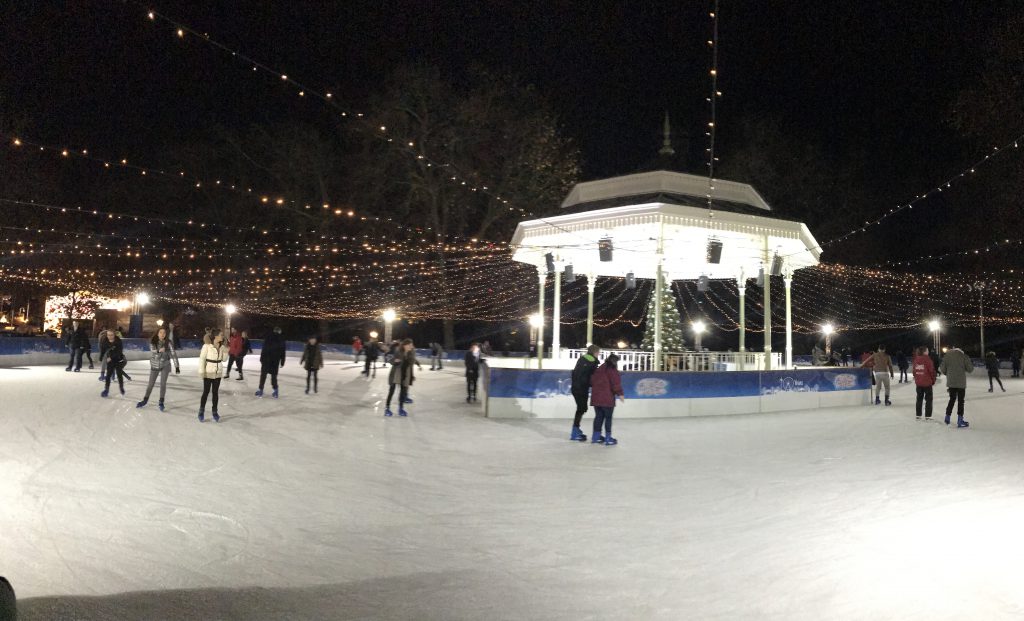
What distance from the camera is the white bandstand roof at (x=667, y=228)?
1415 cm

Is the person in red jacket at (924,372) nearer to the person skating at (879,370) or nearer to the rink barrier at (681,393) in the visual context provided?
the rink barrier at (681,393)

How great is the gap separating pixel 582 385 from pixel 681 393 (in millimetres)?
3929

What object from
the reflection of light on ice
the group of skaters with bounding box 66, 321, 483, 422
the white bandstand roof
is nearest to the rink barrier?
the reflection of light on ice

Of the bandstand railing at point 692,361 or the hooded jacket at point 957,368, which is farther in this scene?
the bandstand railing at point 692,361

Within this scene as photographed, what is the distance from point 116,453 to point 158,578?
14.5 feet

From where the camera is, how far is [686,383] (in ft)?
42.7

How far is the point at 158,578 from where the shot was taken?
3973mm

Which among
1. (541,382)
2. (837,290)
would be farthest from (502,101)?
(541,382)

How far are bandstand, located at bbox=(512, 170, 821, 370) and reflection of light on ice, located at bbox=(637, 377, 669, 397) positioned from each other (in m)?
1.03

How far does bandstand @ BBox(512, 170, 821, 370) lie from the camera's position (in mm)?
14133

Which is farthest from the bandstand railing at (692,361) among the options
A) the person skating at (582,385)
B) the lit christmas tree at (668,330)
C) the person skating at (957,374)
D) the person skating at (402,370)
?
A: the person skating at (582,385)

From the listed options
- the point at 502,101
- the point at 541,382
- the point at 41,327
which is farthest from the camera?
the point at 41,327

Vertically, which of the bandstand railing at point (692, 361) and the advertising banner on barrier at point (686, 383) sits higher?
the bandstand railing at point (692, 361)

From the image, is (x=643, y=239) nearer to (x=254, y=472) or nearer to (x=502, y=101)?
(x=254, y=472)
